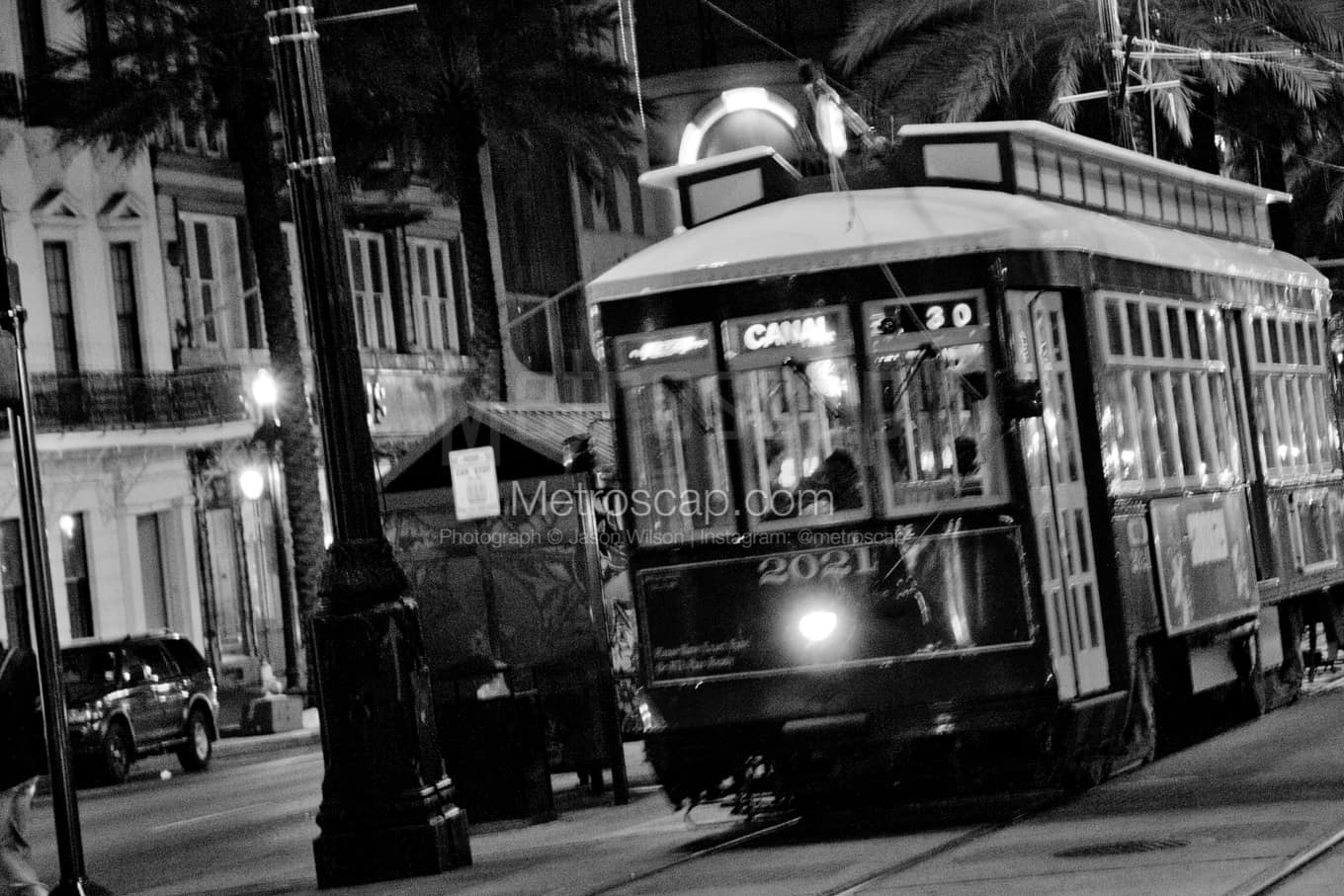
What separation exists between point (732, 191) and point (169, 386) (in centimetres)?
2571

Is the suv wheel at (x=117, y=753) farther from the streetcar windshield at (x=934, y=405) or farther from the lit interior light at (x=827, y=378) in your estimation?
the streetcar windshield at (x=934, y=405)

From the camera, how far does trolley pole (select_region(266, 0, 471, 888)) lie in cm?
1267

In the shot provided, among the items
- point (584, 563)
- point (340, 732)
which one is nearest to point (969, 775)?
point (340, 732)

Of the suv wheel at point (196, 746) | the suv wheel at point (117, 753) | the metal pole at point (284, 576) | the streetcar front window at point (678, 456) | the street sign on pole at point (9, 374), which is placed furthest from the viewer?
the metal pole at point (284, 576)

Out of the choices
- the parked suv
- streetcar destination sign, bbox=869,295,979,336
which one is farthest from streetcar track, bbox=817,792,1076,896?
the parked suv

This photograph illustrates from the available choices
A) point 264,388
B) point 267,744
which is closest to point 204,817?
point 267,744

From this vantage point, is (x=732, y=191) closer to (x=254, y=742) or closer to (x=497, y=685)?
(x=497, y=685)

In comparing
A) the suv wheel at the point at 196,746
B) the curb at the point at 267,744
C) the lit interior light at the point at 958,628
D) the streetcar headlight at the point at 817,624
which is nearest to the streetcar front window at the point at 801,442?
the streetcar headlight at the point at 817,624

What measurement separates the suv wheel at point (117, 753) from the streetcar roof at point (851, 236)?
1570 centimetres

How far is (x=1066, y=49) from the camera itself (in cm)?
2766

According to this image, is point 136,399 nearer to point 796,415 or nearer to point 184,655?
point 184,655

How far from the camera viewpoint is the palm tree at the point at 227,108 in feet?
106

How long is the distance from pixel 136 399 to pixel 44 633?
27012 mm

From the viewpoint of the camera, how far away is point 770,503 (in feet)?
42.5
